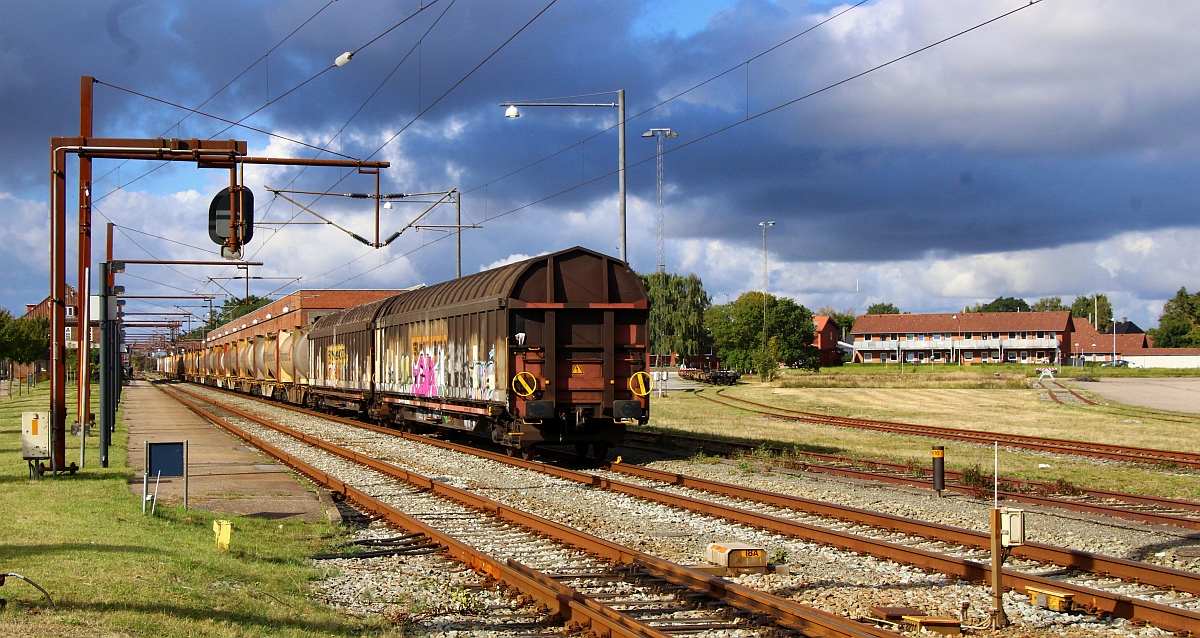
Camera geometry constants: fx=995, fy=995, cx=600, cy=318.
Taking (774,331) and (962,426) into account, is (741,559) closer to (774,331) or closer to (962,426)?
(962,426)

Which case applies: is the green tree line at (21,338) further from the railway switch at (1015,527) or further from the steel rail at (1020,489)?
the railway switch at (1015,527)

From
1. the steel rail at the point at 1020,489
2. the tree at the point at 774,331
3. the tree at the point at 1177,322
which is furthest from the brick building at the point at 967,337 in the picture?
the steel rail at the point at 1020,489

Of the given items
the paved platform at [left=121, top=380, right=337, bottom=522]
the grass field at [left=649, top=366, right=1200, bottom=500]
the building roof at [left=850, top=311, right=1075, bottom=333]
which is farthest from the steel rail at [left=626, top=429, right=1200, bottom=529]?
the building roof at [left=850, top=311, right=1075, bottom=333]

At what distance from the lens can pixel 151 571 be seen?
26.8 ft

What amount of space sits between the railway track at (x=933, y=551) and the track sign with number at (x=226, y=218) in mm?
6623

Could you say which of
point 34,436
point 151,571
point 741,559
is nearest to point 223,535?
point 151,571

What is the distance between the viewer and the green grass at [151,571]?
259 inches

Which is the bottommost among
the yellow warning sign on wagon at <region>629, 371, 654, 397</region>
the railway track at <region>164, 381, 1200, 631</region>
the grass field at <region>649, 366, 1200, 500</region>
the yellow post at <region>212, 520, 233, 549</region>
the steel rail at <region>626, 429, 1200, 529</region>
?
the grass field at <region>649, 366, 1200, 500</region>

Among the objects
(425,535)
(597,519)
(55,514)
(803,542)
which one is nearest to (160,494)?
(55,514)

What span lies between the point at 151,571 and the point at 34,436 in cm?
860

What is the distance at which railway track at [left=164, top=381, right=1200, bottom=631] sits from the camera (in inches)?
290

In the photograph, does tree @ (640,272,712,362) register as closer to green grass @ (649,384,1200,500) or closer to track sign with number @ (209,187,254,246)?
green grass @ (649,384,1200,500)

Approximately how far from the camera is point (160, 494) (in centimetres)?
1433

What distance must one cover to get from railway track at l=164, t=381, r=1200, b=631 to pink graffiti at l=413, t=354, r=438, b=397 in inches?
314
